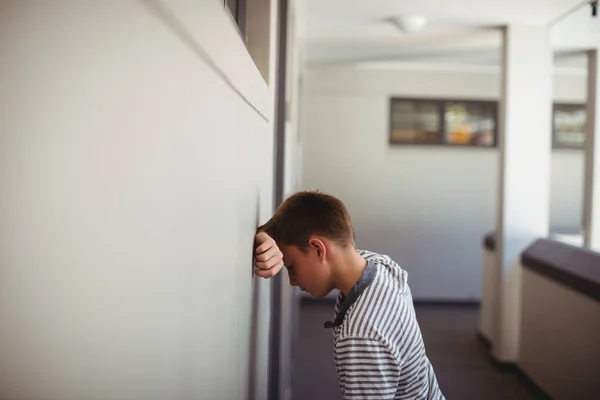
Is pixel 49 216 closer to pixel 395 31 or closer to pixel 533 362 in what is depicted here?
pixel 533 362

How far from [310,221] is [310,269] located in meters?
0.11

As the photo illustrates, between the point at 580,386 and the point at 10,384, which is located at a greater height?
the point at 10,384

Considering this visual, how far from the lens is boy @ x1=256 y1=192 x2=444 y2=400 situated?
1048mm

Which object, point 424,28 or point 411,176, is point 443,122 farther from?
point 424,28

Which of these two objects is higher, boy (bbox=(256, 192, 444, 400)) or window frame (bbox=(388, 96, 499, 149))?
window frame (bbox=(388, 96, 499, 149))

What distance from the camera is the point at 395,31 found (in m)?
4.36

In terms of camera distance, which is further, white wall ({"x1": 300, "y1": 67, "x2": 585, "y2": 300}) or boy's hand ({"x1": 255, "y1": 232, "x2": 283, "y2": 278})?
white wall ({"x1": 300, "y1": 67, "x2": 585, "y2": 300})

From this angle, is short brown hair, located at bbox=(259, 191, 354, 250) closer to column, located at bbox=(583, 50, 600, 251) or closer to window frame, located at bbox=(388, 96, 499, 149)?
column, located at bbox=(583, 50, 600, 251)

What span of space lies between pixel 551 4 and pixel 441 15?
2.31 ft

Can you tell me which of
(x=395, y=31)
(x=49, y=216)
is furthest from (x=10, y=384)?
(x=395, y=31)

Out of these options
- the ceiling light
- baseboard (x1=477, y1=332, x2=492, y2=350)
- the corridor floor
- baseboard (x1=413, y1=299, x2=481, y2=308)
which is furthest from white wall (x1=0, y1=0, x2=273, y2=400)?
baseboard (x1=413, y1=299, x2=481, y2=308)

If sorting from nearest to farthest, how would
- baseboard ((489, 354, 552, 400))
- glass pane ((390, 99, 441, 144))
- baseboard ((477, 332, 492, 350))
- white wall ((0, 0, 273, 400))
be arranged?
white wall ((0, 0, 273, 400)), baseboard ((489, 354, 552, 400)), baseboard ((477, 332, 492, 350)), glass pane ((390, 99, 441, 144))

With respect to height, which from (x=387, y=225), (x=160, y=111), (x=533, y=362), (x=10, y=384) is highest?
(x=160, y=111)

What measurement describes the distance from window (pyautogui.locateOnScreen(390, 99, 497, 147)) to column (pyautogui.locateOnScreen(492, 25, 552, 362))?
204cm
